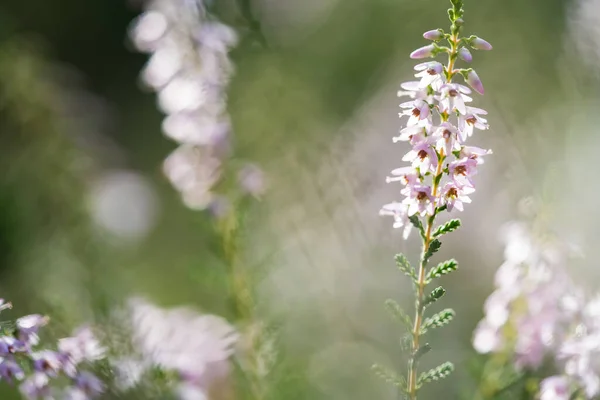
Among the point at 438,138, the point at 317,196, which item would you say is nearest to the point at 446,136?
the point at 438,138

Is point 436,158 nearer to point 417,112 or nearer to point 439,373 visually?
point 417,112

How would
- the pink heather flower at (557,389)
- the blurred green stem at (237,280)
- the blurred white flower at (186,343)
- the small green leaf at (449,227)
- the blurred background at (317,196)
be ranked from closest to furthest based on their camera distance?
1. the small green leaf at (449,227)
2. the pink heather flower at (557,389)
3. the blurred white flower at (186,343)
4. the blurred green stem at (237,280)
5. the blurred background at (317,196)

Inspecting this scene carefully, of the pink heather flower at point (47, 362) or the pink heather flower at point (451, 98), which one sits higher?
the pink heather flower at point (451, 98)

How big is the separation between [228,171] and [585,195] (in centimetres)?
89

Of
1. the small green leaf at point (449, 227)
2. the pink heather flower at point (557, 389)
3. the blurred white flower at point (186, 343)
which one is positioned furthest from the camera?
the blurred white flower at point (186, 343)

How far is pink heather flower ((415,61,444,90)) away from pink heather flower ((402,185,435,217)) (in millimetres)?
96

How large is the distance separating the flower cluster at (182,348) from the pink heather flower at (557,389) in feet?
1.34

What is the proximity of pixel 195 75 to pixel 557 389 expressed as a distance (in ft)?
2.37

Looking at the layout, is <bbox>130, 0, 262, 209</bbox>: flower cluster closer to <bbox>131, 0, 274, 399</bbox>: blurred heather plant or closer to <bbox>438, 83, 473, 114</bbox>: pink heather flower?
<bbox>131, 0, 274, 399</bbox>: blurred heather plant

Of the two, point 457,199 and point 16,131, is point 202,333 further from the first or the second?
point 16,131

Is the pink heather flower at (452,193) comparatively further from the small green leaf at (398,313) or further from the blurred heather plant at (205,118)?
the blurred heather plant at (205,118)

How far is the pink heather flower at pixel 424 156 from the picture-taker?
769 millimetres

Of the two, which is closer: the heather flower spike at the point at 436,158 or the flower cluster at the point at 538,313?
the heather flower spike at the point at 436,158

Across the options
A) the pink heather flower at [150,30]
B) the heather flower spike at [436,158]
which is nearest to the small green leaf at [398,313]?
the heather flower spike at [436,158]
